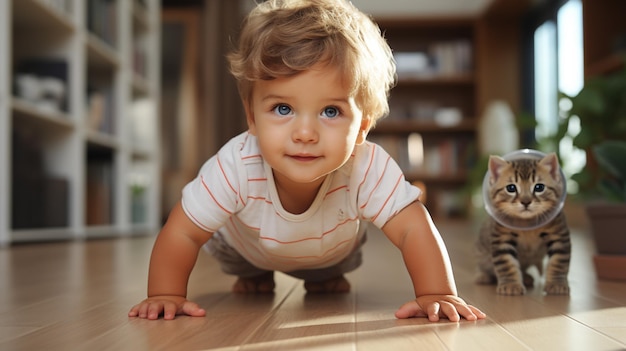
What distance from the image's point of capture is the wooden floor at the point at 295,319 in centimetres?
88

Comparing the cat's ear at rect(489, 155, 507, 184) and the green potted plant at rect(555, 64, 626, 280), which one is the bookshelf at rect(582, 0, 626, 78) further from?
the cat's ear at rect(489, 155, 507, 184)

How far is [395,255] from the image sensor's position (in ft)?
8.14

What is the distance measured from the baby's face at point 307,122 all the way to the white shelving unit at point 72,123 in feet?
6.52

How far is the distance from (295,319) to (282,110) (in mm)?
331

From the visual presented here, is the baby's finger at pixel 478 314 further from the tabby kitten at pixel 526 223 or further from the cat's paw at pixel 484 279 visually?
the cat's paw at pixel 484 279

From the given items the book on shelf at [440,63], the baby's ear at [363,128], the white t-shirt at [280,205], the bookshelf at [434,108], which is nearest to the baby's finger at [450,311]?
the white t-shirt at [280,205]

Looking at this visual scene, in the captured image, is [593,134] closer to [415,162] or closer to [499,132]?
[499,132]

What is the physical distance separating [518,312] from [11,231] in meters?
2.50

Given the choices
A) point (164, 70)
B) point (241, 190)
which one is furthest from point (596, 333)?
point (164, 70)

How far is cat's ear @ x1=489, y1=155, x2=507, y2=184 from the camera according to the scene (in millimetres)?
1396

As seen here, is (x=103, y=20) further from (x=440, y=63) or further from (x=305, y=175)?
(x=440, y=63)

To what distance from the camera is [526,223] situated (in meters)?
1.39

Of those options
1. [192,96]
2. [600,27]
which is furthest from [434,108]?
[600,27]

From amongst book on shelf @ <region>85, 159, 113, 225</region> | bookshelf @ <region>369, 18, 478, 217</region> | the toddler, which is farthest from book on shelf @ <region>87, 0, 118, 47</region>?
bookshelf @ <region>369, 18, 478, 217</region>
